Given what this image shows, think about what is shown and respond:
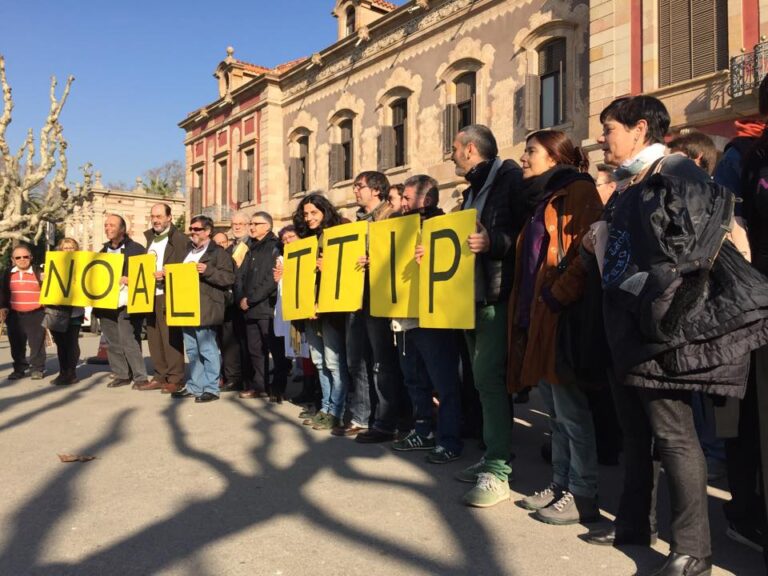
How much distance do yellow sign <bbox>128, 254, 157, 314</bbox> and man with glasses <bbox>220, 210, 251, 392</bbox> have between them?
36.7 inches

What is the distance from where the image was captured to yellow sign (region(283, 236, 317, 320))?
5.48 meters

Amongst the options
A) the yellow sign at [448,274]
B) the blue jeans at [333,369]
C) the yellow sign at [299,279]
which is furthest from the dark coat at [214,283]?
the yellow sign at [448,274]

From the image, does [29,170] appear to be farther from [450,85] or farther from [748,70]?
[748,70]

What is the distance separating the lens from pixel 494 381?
373 cm

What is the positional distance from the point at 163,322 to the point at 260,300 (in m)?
1.65

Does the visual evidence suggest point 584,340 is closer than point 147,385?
Yes

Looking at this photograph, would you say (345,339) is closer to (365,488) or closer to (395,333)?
(395,333)

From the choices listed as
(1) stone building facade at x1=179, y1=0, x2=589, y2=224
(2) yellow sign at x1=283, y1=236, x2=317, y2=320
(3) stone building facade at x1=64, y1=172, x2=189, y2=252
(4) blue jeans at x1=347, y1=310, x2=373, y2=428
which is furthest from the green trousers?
(3) stone building facade at x1=64, y1=172, x2=189, y2=252

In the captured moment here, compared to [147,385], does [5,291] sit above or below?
above

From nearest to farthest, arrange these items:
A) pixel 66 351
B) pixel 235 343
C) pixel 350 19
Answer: pixel 235 343, pixel 66 351, pixel 350 19

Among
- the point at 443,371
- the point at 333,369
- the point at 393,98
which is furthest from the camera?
the point at 393,98

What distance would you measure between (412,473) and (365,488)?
415mm

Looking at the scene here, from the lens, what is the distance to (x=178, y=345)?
7.52 meters

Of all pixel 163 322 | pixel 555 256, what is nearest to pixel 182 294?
pixel 163 322
